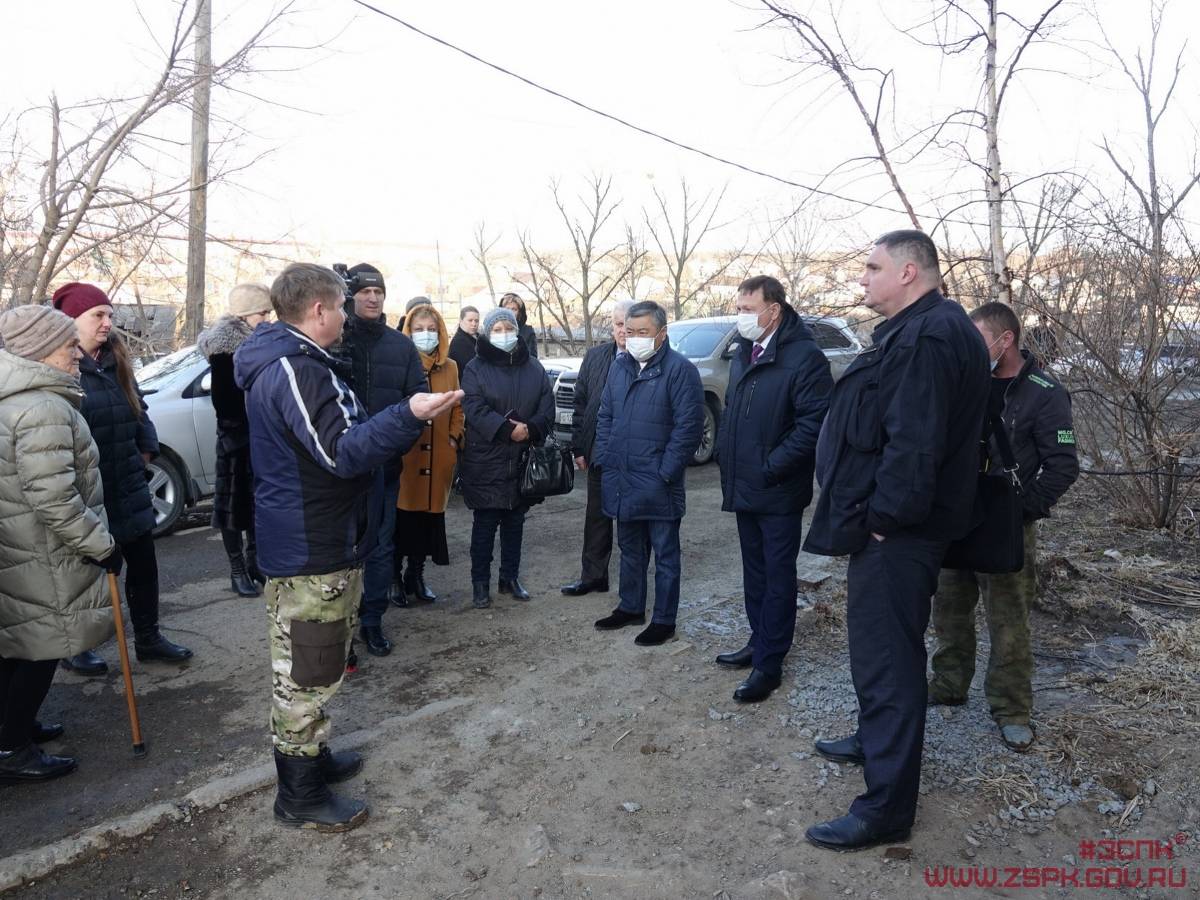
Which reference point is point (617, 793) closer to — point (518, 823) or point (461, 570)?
point (518, 823)

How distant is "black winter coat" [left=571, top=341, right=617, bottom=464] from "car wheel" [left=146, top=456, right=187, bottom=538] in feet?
12.6

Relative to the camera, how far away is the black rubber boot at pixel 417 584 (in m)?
5.63

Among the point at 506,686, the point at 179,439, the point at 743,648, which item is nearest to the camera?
the point at 506,686

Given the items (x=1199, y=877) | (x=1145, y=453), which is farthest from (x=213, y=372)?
(x=1145, y=453)

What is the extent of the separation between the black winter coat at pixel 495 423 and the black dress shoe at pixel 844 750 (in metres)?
2.58

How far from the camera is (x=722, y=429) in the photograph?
440cm

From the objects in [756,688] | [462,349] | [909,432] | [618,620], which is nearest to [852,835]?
[756,688]

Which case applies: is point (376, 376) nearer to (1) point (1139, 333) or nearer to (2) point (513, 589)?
(2) point (513, 589)

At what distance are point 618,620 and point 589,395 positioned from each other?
1.68 m

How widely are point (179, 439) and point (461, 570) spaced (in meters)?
3.00

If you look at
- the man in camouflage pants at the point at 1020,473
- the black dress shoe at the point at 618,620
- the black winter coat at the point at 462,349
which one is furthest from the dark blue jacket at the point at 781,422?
the black winter coat at the point at 462,349

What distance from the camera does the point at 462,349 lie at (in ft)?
20.0

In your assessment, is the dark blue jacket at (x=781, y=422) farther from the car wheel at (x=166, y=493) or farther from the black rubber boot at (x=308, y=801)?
the car wheel at (x=166, y=493)

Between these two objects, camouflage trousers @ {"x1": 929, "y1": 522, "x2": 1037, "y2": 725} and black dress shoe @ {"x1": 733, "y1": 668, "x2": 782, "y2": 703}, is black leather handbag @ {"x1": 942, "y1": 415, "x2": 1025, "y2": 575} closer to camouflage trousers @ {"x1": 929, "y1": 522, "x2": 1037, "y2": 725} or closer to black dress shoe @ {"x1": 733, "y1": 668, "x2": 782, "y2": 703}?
camouflage trousers @ {"x1": 929, "y1": 522, "x2": 1037, "y2": 725}
